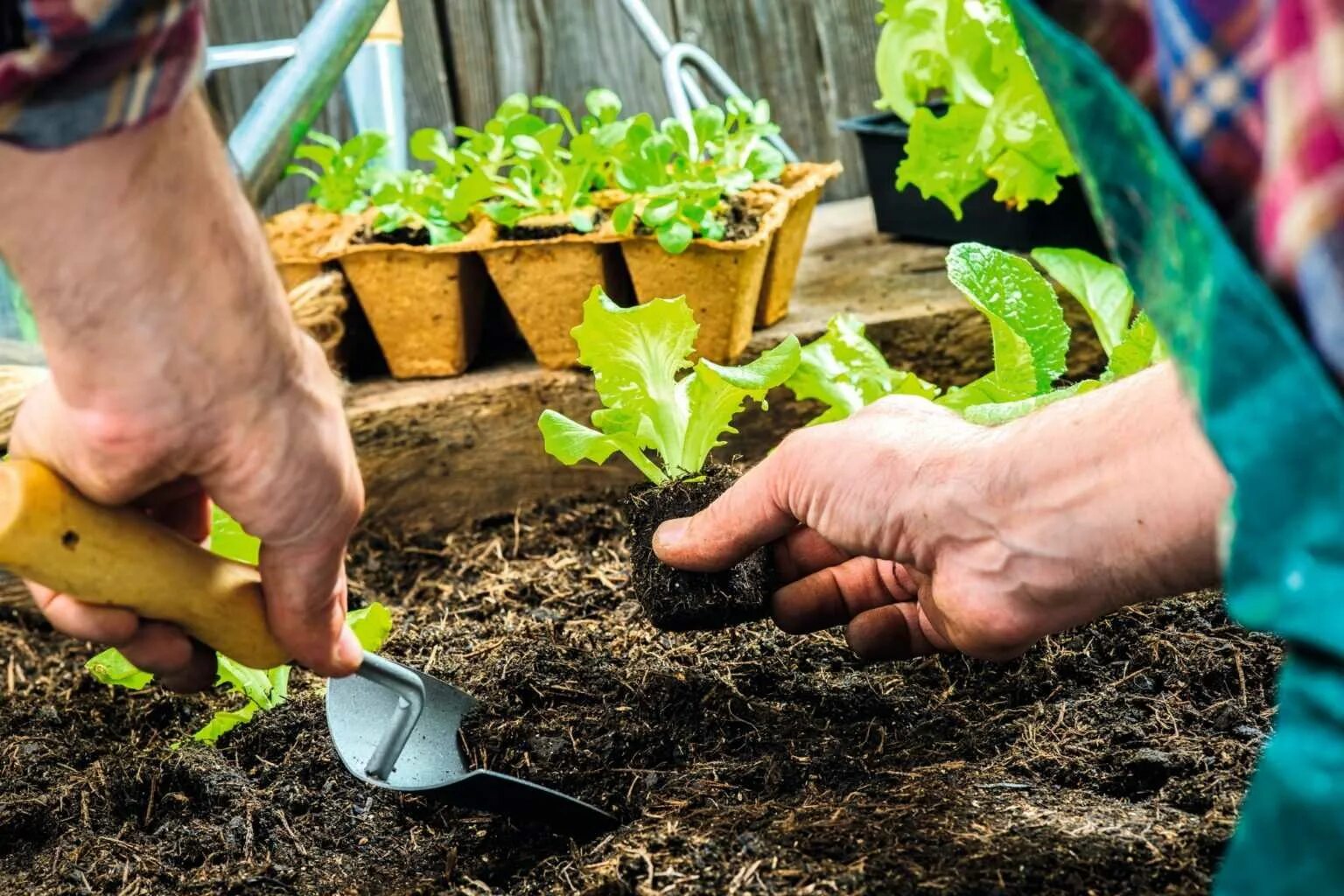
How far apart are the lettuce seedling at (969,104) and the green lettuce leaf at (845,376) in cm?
52

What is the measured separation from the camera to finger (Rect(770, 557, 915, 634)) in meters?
1.39

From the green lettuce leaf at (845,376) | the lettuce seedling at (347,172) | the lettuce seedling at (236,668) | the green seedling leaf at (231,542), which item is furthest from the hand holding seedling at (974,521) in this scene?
the lettuce seedling at (347,172)

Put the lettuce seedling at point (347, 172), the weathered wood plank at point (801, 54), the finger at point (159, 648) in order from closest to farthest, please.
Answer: the finger at point (159, 648) → the lettuce seedling at point (347, 172) → the weathered wood plank at point (801, 54)

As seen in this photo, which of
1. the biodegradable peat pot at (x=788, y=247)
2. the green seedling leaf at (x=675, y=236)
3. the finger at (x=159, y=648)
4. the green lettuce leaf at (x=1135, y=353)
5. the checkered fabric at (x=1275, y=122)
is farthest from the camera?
the biodegradable peat pot at (x=788, y=247)

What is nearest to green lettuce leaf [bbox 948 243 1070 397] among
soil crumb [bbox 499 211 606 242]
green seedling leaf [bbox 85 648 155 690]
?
soil crumb [bbox 499 211 606 242]

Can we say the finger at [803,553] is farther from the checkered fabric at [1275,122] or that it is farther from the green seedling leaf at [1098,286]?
the checkered fabric at [1275,122]

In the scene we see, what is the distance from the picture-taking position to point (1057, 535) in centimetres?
104

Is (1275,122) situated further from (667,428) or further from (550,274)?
(550,274)

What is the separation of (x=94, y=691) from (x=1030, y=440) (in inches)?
46.8

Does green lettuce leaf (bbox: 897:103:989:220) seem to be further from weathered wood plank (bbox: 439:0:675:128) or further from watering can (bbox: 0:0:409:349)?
weathered wood plank (bbox: 439:0:675:128)

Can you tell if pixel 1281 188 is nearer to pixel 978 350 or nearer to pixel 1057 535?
pixel 1057 535

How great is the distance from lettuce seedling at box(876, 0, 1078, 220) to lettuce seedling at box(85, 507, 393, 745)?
115cm

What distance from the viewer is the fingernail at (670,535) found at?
138 cm

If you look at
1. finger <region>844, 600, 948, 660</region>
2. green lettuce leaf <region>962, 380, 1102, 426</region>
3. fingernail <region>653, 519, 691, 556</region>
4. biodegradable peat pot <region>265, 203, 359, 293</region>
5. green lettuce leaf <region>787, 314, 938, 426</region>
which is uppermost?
biodegradable peat pot <region>265, 203, 359, 293</region>
